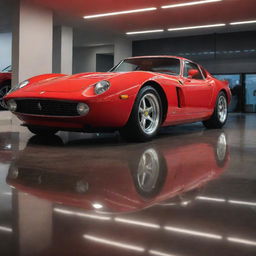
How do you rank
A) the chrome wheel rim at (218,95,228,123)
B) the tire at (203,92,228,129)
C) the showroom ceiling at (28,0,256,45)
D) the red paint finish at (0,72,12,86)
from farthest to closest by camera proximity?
the showroom ceiling at (28,0,256,45) → the red paint finish at (0,72,12,86) → the chrome wheel rim at (218,95,228,123) → the tire at (203,92,228,129)

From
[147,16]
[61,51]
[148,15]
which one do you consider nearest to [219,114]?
[148,15]

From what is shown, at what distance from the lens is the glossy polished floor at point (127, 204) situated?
3.68ft

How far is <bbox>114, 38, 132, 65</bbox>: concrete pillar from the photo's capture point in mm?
14945

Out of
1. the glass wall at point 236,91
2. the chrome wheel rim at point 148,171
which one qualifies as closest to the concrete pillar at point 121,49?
the glass wall at point 236,91

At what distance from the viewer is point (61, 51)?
1227cm

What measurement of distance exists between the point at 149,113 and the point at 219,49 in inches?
434

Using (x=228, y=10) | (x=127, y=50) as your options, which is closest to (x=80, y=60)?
(x=127, y=50)

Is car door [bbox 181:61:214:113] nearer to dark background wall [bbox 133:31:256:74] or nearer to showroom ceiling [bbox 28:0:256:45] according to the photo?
showroom ceiling [bbox 28:0:256:45]

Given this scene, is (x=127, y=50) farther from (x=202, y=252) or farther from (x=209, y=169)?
(x=202, y=252)

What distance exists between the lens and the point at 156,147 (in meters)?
3.38

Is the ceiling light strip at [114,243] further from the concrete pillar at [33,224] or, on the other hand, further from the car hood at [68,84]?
the car hood at [68,84]

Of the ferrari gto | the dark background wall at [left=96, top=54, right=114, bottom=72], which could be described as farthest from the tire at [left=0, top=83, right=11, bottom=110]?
the dark background wall at [left=96, top=54, right=114, bottom=72]

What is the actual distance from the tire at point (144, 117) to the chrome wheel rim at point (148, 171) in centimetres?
58

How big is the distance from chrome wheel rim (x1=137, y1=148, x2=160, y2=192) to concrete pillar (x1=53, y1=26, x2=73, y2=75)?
9908mm
